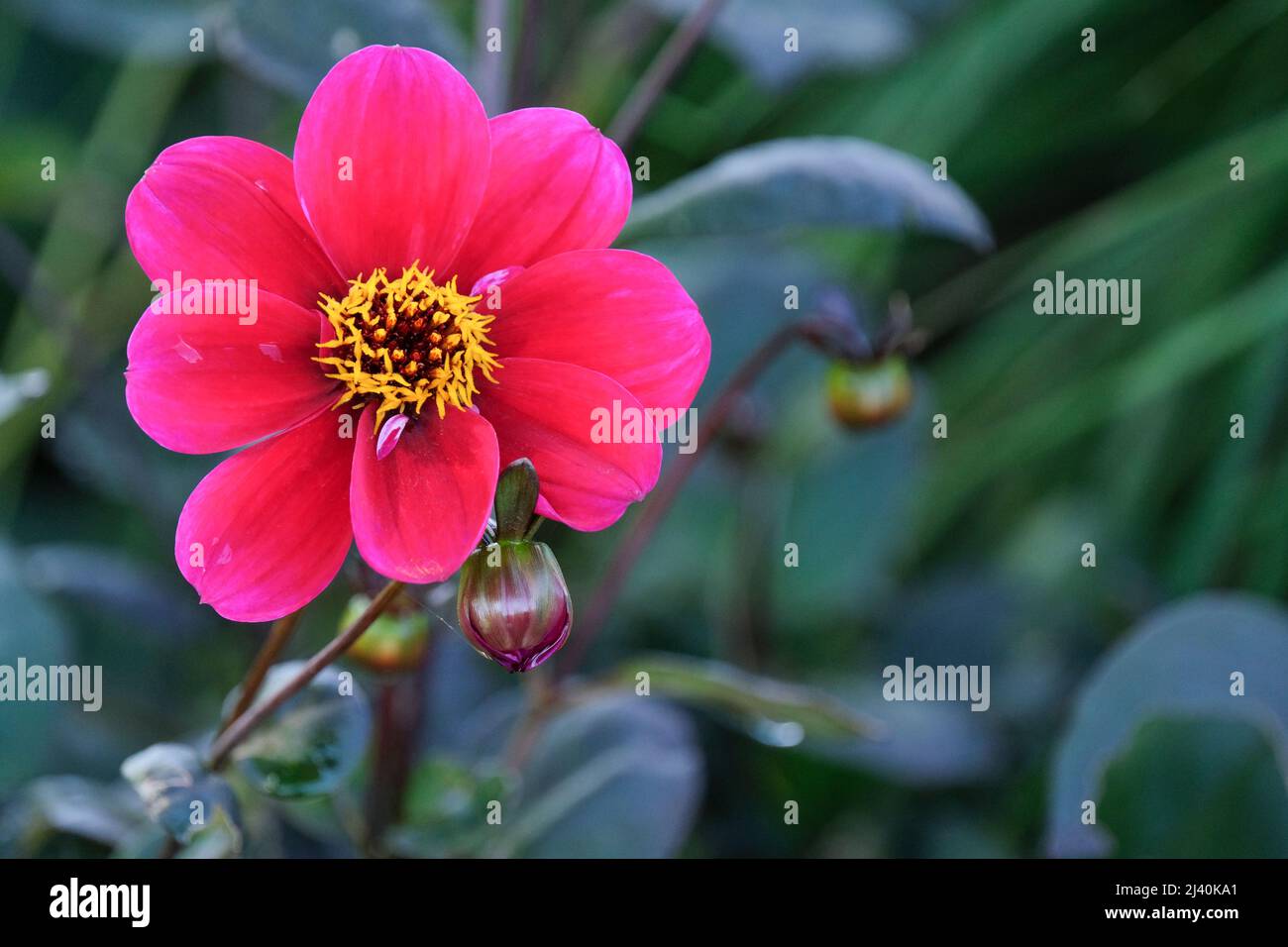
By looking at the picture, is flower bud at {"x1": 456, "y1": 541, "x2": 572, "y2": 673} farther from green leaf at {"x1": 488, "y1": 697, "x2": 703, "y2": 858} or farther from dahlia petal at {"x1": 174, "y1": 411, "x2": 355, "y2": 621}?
green leaf at {"x1": 488, "y1": 697, "x2": 703, "y2": 858}

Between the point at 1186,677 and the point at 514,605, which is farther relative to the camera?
the point at 1186,677

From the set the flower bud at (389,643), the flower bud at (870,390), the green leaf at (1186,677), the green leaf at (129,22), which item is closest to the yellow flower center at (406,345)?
the flower bud at (389,643)

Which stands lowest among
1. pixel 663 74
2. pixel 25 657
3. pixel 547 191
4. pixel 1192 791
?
pixel 1192 791

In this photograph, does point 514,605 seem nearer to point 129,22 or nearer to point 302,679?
point 302,679

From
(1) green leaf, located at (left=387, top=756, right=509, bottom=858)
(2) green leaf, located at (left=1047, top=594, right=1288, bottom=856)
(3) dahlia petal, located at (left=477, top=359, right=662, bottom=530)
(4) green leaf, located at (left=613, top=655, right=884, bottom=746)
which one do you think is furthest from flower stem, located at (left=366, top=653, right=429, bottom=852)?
(2) green leaf, located at (left=1047, top=594, right=1288, bottom=856)

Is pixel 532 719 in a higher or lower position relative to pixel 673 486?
lower

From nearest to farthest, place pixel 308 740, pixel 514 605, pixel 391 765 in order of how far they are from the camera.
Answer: pixel 514 605 → pixel 308 740 → pixel 391 765

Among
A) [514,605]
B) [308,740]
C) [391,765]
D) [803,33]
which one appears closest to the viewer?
[514,605]

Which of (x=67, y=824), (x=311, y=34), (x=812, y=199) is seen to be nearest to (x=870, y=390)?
(x=812, y=199)
